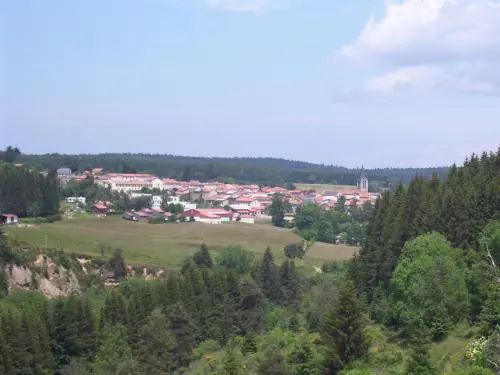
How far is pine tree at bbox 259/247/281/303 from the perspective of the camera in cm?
6347

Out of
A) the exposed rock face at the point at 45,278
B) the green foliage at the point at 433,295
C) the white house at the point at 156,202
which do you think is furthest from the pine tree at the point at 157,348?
the white house at the point at 156,202

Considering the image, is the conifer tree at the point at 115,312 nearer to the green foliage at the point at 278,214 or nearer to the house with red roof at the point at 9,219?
the house with red roof at the point at 9,219

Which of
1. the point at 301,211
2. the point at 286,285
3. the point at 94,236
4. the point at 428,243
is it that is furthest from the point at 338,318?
the point at 301,211

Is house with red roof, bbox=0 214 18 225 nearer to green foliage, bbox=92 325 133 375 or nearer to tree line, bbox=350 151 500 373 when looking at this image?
green foliage, bbox=92 325 133 375

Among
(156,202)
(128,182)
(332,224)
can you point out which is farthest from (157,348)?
(128,182)

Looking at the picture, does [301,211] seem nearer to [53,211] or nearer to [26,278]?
[53,211]

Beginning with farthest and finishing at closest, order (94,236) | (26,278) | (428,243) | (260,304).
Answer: (94,236)
(26,278)
(260,304)
(428,243)

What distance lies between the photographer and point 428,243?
37.3 m

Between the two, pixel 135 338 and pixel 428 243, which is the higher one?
pixel 428 243

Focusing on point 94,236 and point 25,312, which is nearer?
point 25,312

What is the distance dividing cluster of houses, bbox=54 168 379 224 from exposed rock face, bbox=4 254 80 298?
4747 cm

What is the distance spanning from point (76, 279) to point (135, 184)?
3601 inches

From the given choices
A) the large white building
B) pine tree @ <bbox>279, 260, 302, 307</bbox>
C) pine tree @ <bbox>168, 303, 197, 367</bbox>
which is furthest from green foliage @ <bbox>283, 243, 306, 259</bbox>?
the large white building

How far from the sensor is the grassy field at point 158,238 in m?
77.9
